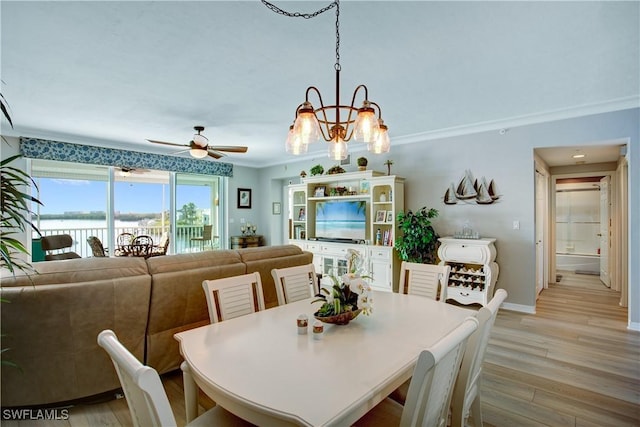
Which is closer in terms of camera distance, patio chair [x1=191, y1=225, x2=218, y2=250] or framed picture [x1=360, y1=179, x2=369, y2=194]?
framed picture [x1=360, y1=179, x2=369, y2=194]

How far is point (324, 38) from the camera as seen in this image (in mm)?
2359

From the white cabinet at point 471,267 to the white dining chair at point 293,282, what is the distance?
2582mm

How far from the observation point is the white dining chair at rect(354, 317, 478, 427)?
3.16 ft

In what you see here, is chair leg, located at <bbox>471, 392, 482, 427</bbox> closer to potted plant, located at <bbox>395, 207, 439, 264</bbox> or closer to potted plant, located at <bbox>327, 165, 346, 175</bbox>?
potted plant, located at <bbox>395, 207, 439, 264</bbox>

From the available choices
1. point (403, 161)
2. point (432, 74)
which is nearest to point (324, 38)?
point (432, 74)

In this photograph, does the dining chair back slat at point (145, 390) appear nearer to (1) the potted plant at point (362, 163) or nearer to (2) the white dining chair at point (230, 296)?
(2) the white dining chair at point (230, 296)

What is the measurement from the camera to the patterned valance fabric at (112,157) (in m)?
5.05

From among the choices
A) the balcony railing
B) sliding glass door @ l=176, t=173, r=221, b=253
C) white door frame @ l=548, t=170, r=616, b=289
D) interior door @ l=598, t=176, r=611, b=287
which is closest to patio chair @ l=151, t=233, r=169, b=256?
the balcony railing

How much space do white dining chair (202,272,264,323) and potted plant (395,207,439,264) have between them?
2995 mm

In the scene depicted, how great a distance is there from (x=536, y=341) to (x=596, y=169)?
402 centimetres

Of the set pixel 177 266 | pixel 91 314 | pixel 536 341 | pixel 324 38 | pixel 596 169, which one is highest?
pixel 324 38

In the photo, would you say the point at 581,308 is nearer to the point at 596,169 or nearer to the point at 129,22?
the point at 596,169

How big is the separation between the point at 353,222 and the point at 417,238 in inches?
57.4

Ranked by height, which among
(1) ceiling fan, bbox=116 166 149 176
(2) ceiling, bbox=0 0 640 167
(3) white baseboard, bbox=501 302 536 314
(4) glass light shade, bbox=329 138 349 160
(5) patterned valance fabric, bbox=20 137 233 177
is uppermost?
(2) ceiling, bbox=0 0 640 167
